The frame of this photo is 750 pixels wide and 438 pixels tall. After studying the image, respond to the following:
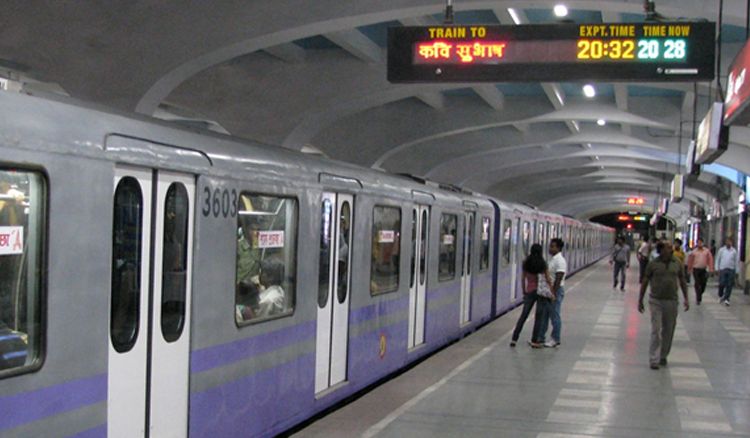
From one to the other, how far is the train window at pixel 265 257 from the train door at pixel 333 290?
2.82 feet

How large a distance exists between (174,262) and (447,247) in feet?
26.7

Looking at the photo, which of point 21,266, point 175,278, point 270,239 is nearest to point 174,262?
point 175,278

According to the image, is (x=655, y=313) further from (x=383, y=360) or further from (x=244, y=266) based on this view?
(x=244, y=266)

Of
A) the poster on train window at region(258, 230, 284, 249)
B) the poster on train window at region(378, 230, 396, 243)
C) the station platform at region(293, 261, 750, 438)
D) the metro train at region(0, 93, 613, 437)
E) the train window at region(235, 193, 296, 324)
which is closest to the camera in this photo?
the metro train at region(0, 93, 613, 437)

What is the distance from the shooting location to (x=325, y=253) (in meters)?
8.45

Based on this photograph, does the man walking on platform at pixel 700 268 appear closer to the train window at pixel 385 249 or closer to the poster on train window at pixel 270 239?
the train window at pixel 385 249

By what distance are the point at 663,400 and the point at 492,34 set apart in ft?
14.3

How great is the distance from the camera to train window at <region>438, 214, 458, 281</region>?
43.1 feet

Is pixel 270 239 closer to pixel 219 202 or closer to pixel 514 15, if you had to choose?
pixel 219 202

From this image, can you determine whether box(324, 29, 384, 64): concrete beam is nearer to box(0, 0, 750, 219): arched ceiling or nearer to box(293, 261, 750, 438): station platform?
box(0, 0, 750, 219): arched ceiling

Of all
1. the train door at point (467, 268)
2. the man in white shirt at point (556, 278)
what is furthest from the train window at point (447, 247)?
the man in white shirt at point (556, 278)

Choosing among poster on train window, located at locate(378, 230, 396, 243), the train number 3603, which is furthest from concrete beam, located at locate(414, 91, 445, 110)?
the train number 3603

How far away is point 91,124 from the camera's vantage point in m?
4.98

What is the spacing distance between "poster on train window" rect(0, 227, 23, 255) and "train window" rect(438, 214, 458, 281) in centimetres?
895
